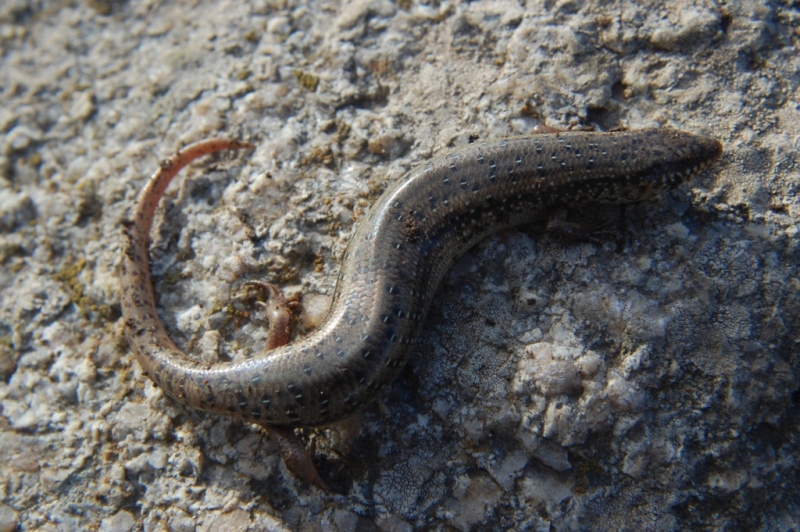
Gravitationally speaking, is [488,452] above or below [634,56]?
below

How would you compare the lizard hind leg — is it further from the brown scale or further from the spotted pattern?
the spotted pattern

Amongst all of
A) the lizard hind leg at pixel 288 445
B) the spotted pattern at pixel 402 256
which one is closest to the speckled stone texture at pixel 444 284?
the lizard hind leg at pixel 288 445

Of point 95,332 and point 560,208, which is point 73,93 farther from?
point 560,208

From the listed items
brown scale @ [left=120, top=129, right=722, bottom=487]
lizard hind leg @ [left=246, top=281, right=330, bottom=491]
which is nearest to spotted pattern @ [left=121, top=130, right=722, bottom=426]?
brown scale @ [left=120, top=129, right=722, bottom=487]

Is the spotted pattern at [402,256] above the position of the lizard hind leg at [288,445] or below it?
above

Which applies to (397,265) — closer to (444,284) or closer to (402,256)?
(402,256)

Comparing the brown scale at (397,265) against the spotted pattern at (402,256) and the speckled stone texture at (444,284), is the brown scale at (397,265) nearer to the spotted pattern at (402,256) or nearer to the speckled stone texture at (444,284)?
the spotted pattern at (402,256)

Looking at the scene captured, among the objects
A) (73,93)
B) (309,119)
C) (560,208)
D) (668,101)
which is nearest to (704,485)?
(560,208)
